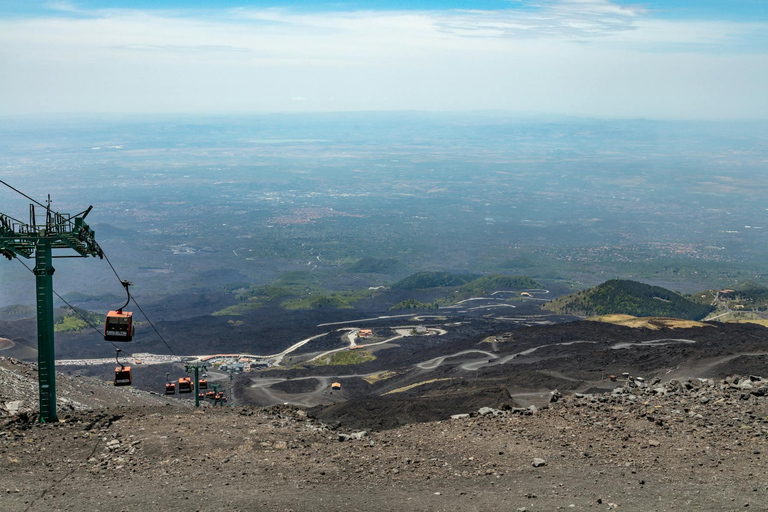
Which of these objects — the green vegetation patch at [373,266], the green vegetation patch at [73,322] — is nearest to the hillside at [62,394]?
Result: the green vegetation patch at [73,322]

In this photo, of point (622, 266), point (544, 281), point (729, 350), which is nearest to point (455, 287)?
point (544, 281)

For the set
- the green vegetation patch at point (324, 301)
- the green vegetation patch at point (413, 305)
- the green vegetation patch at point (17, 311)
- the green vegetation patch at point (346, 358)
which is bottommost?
the green vegetation patch at point (17, 311)

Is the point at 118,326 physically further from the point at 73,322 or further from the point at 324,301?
the point at 324,301

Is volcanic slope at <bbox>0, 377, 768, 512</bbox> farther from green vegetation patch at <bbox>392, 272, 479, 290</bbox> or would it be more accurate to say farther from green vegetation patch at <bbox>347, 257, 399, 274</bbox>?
green vegetation patch at <bbox>347, 257, 399, 274</bbox>

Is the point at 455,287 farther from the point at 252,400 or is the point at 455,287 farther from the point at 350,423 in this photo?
the point at 350,423

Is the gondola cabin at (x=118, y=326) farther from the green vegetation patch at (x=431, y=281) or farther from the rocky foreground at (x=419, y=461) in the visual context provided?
the green vegetation patch at (x=431, y=281)
